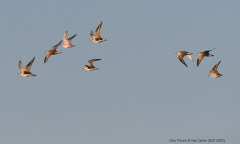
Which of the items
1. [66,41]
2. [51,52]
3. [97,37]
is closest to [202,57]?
[97,37]

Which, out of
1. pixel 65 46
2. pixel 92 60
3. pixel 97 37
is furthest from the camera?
pixel 65 46

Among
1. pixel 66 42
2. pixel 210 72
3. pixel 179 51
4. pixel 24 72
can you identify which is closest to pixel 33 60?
pixel 24 72

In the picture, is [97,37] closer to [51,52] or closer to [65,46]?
[65,46]

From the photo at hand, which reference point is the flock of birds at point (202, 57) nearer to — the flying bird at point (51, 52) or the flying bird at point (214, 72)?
the flying bird at point (214, 72)

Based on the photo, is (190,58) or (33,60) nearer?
(33,60)

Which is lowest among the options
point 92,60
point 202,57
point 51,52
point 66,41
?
point 92,60

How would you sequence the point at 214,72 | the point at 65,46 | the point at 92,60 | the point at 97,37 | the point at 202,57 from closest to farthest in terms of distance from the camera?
the point at 92,60 → the point at 97,37 → the point at 214,72 → the point at 202,57 → the point at 65,46

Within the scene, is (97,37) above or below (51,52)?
above

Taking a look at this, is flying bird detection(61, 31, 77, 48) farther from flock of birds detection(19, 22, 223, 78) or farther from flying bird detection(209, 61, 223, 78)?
flying bird detection(209, 61, 223, 78)

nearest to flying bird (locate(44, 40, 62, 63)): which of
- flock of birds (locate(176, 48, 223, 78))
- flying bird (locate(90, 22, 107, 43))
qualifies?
flying bird (locate(90, 22, 107, 43))

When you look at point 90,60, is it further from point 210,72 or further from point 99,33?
point 210,72

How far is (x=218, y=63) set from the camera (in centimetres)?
4919

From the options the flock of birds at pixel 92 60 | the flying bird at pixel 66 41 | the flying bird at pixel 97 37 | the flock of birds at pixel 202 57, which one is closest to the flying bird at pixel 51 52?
the flock of birds at pixel 92 60

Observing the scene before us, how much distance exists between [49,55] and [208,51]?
54.6 ft
